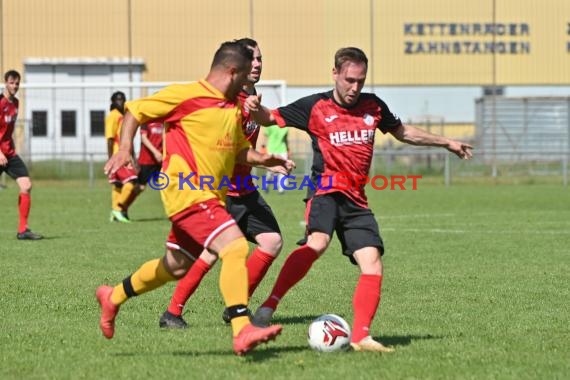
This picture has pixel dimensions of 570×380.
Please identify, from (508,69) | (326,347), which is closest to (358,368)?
(326,347)

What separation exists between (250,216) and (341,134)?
3.69 ft

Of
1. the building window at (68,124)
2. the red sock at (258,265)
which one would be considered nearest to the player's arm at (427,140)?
the red sock at (258,265)

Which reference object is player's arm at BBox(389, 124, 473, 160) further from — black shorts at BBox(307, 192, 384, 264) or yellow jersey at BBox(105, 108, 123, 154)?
yellow jersey at BBox(105, 108, 123, 154)

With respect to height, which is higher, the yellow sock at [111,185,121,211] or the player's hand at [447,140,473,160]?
the player's hand at [447,140,473,160]

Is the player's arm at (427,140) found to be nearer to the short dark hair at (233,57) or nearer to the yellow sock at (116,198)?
the short dark hair at (233,57)

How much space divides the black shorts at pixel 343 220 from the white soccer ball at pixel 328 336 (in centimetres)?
58

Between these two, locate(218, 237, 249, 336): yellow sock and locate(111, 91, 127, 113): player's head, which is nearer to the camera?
locate(218, 237, 249, 336): yellow sock

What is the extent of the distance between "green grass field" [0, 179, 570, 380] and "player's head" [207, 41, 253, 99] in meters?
1.51

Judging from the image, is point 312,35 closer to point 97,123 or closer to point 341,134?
point 97,123

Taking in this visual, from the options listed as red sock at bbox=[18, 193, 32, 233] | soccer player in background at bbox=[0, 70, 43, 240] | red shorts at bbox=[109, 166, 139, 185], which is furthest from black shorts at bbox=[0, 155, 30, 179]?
red shorts at bbox=[109, 166, 139, 185]

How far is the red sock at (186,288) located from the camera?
7188 millimetres

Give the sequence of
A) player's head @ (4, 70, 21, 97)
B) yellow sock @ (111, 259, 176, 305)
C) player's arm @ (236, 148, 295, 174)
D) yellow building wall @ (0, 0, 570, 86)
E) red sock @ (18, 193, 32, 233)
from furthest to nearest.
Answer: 1. yellow building wall @ (0, 0, 570, 86)
2. red sock @ (18, 193, 32, 233)
3. player's head @ (4, 70, 21, 97)
4. player's arm @ (236, 148, 295, 174)
5. yellow sock @ (111, 259, 176, 305)

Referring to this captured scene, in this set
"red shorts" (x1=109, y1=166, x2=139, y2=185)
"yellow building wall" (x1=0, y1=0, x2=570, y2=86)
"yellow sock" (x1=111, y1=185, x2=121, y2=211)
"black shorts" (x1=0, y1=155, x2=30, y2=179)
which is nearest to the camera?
"black shorts" (x1=0, y1=155, x2=30, y2=179)

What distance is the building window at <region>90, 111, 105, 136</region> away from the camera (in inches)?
1187
